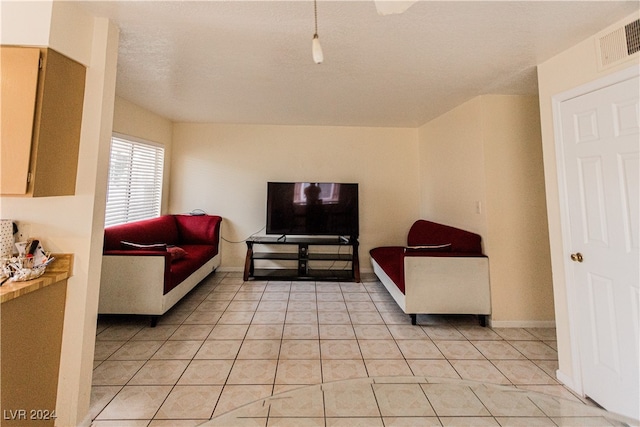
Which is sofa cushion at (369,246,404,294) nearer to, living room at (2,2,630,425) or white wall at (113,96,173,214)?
living room at (2,2,630,425)

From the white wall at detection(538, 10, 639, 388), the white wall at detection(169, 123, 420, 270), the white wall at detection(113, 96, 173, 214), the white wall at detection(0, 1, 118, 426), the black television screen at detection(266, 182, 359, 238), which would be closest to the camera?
the white wall at detection(0, 1, 118, 426)

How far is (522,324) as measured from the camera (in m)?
2.56

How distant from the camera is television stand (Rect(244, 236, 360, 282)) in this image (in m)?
3.84

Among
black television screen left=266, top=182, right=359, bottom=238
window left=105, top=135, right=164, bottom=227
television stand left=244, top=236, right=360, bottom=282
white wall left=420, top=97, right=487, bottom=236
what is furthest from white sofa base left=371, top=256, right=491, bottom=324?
window left=105, top=135, right=164, bottom=227

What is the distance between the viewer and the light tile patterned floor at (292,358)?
1.43 m

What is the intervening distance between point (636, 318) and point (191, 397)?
8.81 ft

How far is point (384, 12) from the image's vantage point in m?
0.90

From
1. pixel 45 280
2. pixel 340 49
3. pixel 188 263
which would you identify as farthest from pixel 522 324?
pixel 45 280

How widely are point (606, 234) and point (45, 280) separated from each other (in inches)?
126

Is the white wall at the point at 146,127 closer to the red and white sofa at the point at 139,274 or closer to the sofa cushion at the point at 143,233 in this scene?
the sofa cushion at the point at 143,233

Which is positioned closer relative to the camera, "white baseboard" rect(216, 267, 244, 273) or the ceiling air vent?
the ceiling air vent

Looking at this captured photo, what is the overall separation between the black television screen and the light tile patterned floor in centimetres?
118

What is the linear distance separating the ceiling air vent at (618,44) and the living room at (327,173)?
0.20 ft

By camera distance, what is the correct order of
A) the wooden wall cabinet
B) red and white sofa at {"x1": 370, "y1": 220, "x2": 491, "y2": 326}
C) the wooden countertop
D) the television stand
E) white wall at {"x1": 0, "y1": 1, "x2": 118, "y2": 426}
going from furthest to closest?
the television stand
red and white sofa at {"x1": 370, "y1": 220, "x2": 491, "y2": 326}
white wall at {"x1": 0, "y1": 1, "x2": 118, "y2": 426}
the wooden wall cabinet
the wooden countertop
